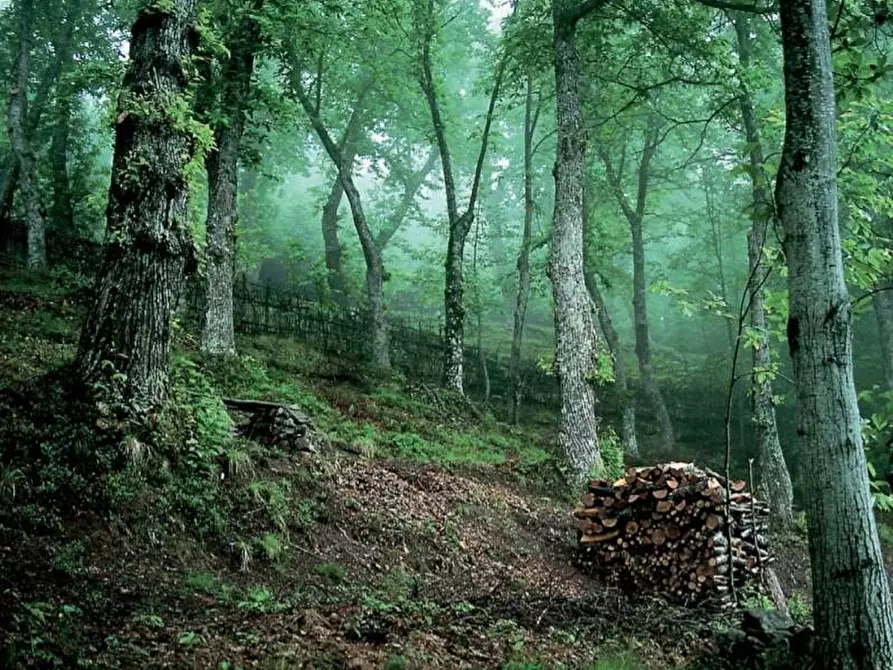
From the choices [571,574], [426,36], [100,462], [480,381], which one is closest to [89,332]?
[100,462]

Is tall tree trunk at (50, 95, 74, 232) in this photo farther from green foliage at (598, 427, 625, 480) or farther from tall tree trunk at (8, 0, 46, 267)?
green foliage at (598, 427, 625, 480)

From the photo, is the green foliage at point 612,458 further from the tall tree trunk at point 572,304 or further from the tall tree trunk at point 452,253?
the tall tree trunk at point 452,253

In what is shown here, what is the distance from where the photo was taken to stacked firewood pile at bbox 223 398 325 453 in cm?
875

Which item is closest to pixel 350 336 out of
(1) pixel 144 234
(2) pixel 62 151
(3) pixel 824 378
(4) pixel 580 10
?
(2) pixel 62 151

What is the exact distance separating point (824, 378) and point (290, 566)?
15.6 ft

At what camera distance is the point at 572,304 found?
37.1ft

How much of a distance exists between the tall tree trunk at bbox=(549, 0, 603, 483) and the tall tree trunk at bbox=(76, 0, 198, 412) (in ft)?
21.0

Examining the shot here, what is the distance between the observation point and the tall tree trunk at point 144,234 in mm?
6609

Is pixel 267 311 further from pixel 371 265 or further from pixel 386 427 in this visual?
Result: pixel 386 427

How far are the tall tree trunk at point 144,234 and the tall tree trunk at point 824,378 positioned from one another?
5.72 metres

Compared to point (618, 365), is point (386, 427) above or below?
below

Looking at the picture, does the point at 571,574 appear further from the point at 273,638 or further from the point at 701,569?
the point at 273,638

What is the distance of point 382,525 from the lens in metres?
7.74

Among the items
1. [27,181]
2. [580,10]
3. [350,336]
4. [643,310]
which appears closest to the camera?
[580,10]
